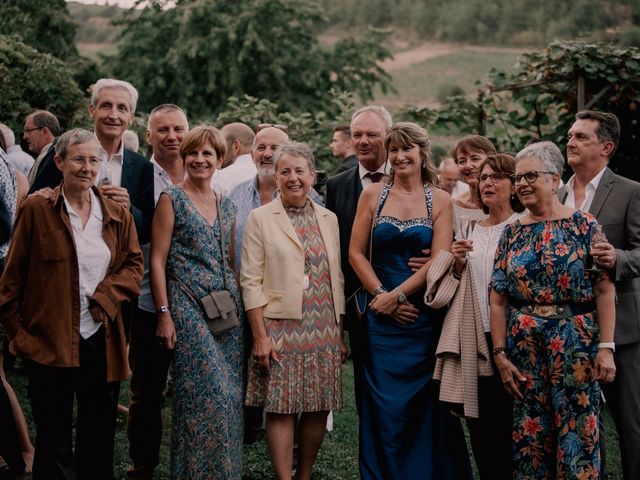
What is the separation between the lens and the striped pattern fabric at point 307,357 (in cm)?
446

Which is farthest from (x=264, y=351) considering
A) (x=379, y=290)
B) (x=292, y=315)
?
(x=379, y=290)

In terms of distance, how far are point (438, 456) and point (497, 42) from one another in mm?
48693

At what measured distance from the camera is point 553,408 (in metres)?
3.95

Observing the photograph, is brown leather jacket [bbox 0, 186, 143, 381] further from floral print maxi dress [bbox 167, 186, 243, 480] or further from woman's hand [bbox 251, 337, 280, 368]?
woman's hand [bbox 251, 337, 280, 368]

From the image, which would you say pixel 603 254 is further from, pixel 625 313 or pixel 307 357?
pixel 307 357

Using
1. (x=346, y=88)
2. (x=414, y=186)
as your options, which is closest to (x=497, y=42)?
(x=346, y=88)

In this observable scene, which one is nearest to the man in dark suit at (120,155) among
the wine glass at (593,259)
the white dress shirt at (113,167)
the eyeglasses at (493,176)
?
the white dress shirt at (113,167)

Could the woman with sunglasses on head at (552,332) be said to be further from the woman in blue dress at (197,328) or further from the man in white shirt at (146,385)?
the man in white shirt at (146,385)

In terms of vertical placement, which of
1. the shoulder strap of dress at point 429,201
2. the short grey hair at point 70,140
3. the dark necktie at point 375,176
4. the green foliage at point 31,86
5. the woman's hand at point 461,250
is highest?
the green foliage at point 31,86

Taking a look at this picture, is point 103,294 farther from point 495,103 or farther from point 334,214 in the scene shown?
point 495,103

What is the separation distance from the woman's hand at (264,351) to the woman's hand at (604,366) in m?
1.78

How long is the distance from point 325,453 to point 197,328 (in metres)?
1.87

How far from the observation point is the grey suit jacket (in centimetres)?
436

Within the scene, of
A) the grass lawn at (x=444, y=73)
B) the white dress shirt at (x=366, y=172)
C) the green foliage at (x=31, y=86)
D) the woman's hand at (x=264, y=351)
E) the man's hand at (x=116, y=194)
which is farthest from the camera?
the grass lawn at (x=444, y=73)
